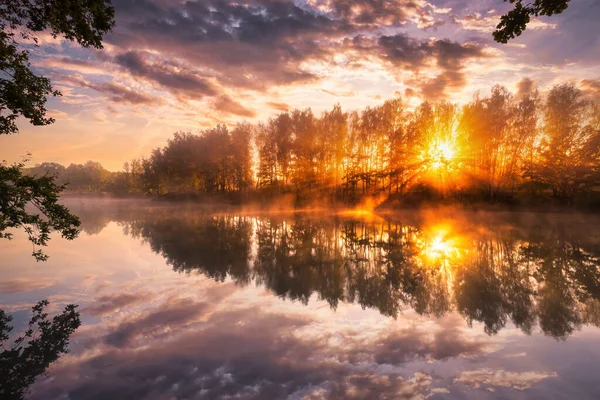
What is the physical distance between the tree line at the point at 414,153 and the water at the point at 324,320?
1167 inches

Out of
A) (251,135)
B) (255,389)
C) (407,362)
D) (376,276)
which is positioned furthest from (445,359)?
(251,135)

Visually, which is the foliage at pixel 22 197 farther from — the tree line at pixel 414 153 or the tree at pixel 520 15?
the tree line at pixel 414 153

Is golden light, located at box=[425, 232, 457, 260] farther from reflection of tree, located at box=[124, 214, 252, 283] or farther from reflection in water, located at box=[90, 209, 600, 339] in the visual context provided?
reflection of tree, located at box=[124, 214, 252, 283]

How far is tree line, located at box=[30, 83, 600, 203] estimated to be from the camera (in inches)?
1707

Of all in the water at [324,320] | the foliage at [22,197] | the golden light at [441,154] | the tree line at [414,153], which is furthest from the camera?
the golden light at [441,154]

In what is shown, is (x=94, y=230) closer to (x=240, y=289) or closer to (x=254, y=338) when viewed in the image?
(x=240, y=289)

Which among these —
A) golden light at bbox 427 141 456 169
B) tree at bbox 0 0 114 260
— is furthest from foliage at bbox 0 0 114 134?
golden light at bbox 427 141 456 169

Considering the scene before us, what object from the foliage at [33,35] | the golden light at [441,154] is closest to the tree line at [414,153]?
the golden light at [441,154]

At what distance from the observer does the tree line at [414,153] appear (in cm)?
4335

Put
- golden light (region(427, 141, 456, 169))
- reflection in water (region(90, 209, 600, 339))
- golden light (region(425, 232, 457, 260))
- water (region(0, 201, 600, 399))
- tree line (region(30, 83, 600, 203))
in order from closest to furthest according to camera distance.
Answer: water (region(0, 201, 600, 399)), reflection in water (region(90, 209, 600, 339)), golden light (region(425, 232, 457, 260)), tree line (region(30, 83, 600, 203)), golden light (region(427, 141, 456, 169))

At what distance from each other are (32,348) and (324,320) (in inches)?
328

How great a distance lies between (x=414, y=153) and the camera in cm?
5622

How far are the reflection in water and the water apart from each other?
0.11 m

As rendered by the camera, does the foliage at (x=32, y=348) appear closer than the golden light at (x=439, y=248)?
Yes
